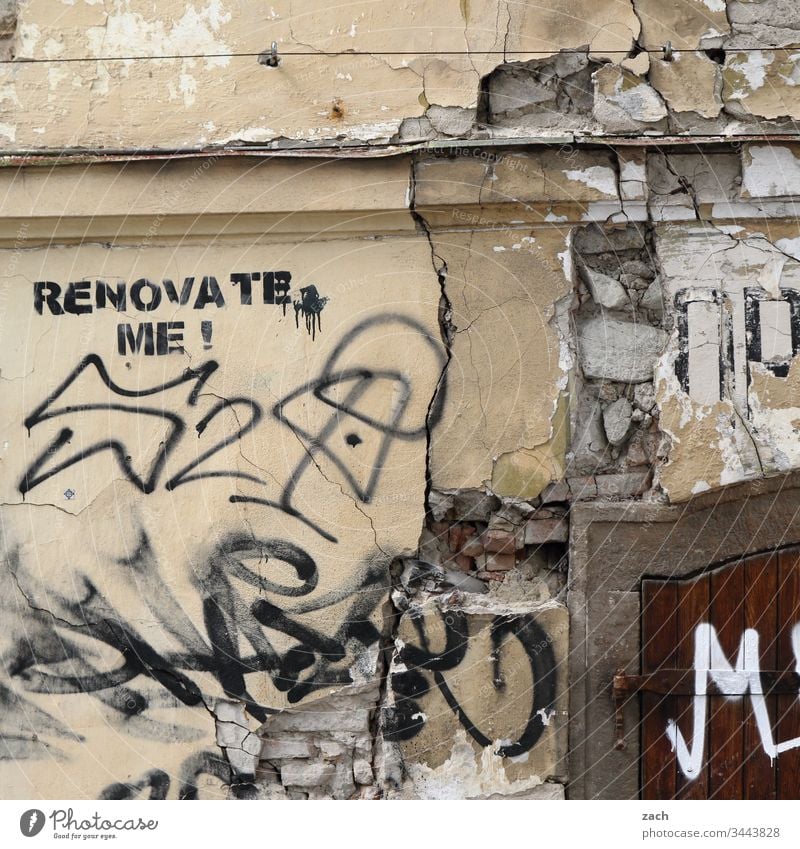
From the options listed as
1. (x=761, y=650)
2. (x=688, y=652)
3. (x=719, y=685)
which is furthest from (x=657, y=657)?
(x=761, y=650)

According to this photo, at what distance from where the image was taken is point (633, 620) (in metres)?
4.10

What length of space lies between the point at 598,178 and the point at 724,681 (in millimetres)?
2003

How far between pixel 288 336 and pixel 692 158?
1702 mm

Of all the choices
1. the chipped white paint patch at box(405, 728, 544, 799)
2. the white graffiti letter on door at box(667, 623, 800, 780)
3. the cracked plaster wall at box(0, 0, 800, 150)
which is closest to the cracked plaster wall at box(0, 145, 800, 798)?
the chipped white paint patch at box(405, 728, 544, 799)

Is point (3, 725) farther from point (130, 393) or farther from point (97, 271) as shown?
point (97, 271)

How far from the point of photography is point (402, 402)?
4148 millimetres

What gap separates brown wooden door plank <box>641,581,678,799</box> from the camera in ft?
13.5

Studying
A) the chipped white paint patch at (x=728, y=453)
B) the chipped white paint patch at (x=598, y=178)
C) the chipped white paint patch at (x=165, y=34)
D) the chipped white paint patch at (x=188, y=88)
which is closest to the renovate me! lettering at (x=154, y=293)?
the chipped white paint patch at (x=188, y=88)

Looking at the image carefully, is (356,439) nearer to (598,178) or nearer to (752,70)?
(598,178)

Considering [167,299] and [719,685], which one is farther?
[167,299]

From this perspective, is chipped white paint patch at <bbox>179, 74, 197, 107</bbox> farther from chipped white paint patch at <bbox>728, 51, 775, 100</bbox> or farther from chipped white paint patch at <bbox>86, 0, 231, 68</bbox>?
chipped white paint patch at <bbox>728, 51, 775, 100</bbox>

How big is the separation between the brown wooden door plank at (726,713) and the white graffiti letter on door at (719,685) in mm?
27

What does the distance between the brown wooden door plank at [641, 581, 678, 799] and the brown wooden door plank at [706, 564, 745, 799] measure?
16 cm

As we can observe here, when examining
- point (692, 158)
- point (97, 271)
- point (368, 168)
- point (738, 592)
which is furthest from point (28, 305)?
point (738, 592)
